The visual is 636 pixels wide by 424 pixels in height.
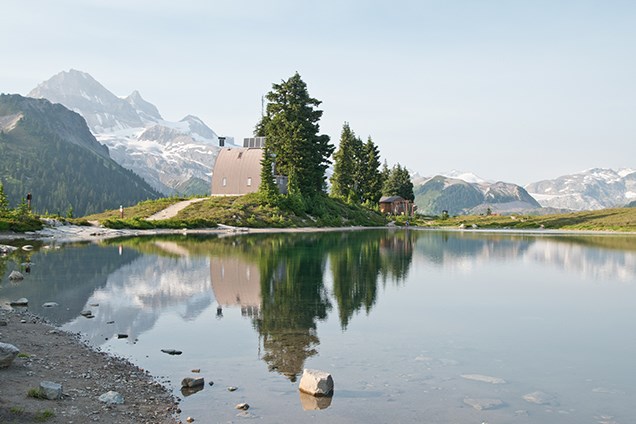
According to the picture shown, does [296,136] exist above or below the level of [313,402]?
above

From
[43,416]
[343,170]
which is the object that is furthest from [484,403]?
[343,170]

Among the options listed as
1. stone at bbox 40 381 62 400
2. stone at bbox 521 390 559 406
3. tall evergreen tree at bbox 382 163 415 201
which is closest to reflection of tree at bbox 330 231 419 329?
stone at bbox 521 390 559 406

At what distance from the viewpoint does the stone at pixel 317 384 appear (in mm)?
12352

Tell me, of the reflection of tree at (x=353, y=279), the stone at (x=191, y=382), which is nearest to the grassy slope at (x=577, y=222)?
the reflection of tree at (x=353, y=279)

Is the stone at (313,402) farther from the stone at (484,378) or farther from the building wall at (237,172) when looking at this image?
the building wall at (237,172)

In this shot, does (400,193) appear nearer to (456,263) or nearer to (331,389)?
(456,263)

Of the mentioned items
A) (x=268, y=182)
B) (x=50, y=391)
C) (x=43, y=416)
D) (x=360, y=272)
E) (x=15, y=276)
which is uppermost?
(x=268, y=182)

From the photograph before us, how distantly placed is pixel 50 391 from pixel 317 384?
5.72m

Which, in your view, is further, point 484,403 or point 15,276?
point 15,276

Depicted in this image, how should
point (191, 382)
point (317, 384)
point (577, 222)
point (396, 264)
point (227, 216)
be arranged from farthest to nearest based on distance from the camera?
point (577, 222) < point (227, 216) < point (396, 264) < point (191, 382) < point (317, 384)

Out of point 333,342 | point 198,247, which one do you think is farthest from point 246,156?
point 333,342

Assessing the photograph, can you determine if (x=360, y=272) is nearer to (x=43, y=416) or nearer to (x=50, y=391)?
(x=50, y=391)

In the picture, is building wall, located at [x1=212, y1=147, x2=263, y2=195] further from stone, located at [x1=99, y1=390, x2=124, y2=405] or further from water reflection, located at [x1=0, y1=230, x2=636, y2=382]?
stone, located at [x1=99, y1=390, x2=124, y2=405]

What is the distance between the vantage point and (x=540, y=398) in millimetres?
12477
